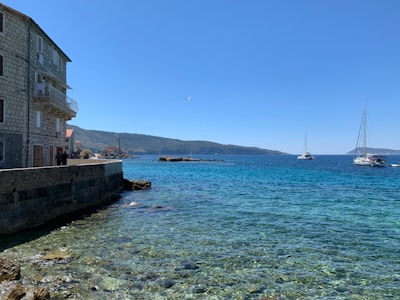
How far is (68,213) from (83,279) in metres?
9.12

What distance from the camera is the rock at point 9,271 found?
7.81 meters

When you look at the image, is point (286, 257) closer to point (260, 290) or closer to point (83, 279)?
point (260, 290)

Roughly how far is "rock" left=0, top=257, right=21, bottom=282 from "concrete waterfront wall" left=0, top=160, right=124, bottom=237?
4396mm

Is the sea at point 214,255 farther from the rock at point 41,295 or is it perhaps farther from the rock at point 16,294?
the rock at point 16,294

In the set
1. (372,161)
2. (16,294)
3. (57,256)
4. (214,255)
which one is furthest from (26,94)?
(372,161)

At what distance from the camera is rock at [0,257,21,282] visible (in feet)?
25.6

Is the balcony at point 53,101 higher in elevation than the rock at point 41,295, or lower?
higher

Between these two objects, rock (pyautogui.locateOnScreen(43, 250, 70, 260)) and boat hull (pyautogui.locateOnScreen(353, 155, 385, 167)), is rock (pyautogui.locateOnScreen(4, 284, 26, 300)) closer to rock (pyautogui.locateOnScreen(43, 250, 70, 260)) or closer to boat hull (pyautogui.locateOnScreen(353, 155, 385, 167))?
rock (pyautogui.locateOnScreen(43, 250, 70, 260))

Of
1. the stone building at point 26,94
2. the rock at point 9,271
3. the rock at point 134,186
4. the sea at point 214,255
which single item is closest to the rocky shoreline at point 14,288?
the rock at point 9,271

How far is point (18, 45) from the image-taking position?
21.8 meters

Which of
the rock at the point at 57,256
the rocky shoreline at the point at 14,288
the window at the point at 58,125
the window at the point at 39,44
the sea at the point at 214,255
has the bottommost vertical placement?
the sea at the point at 214,255

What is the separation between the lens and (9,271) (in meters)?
7.92

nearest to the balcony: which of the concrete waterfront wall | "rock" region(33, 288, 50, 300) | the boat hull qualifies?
the concrete waterfront wall

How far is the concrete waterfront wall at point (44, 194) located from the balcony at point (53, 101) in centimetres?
742
